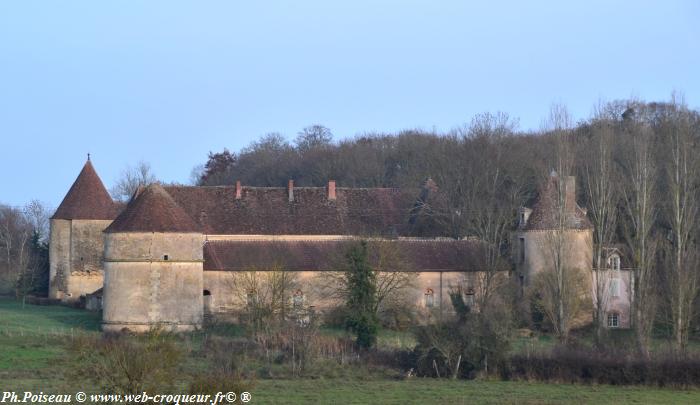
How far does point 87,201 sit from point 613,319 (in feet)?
77.6

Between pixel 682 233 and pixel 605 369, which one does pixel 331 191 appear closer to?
pixel 682 233

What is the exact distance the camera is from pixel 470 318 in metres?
30.3

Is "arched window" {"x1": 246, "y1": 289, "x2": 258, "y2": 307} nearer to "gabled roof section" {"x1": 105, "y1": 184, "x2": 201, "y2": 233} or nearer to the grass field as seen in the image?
"gabled roof section" {"x1": 105, "y1": 184, "x2": 201, "y2": 233}

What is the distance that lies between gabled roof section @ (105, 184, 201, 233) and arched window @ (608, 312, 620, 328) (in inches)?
582

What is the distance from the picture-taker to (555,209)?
38000 mm

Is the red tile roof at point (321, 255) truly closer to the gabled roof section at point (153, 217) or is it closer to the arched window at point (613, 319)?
the gabled roof section at point (153, 217)

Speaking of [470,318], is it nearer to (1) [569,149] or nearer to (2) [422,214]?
(1) [569,149]

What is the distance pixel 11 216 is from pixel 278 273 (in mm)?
46408

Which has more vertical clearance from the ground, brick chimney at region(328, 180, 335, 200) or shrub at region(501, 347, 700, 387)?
brick chimney at region(328, 180, 335, 200)

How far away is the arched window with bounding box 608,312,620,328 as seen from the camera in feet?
133

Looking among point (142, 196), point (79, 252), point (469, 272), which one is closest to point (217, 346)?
point (142, 196)

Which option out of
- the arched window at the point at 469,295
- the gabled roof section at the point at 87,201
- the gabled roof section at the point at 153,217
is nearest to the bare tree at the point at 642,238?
the arched window at the point at 469,295

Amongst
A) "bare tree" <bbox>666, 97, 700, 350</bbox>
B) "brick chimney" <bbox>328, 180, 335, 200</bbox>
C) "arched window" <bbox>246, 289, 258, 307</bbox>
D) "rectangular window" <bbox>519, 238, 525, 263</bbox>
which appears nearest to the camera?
"bare tree" <bbox>666, 97, 700, 350</bbox>

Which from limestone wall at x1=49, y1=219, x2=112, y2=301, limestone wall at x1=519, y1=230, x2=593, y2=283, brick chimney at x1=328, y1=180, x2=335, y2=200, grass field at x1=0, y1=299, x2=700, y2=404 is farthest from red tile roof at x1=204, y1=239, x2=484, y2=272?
Answer: limestone wall at x1=49, y1=219, x2=112, y2=301
